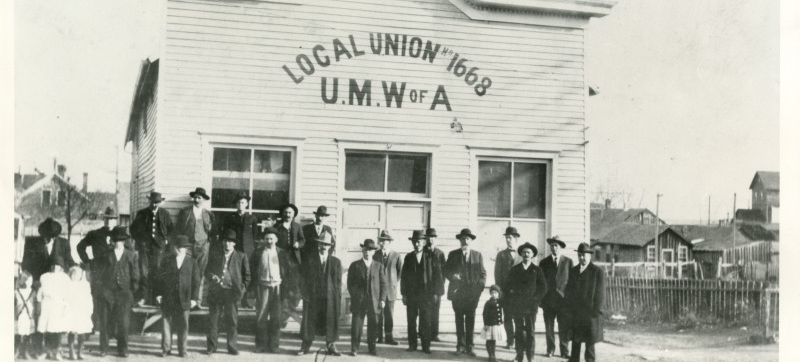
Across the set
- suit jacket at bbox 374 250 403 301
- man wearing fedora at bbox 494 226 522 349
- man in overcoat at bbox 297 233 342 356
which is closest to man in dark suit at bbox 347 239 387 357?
man in overcoat at bbox 297 233 342 356

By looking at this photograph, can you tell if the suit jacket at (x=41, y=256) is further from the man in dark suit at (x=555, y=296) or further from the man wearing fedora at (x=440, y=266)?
the man in dark suit at (x=555, y=296)

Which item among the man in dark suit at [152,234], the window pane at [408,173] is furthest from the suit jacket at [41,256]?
the window pane at [408,173]

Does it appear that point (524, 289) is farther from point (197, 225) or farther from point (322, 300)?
point (197, 225)

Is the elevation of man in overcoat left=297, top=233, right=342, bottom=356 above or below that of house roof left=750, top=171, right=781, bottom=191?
below

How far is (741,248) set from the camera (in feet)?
75.5

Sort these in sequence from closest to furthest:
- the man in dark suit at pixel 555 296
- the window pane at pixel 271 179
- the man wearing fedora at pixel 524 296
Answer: the man wearing fedora at pixel 524 296
the man in dark suit at pixel 555 296
the window pane at pixel 271 179

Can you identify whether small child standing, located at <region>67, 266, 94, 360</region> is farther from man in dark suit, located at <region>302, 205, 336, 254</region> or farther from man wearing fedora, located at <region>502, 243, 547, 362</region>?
man wearing fedora, located at <region>502, 243, 547, 362</region>

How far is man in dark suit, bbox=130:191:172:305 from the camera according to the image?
27.0ft

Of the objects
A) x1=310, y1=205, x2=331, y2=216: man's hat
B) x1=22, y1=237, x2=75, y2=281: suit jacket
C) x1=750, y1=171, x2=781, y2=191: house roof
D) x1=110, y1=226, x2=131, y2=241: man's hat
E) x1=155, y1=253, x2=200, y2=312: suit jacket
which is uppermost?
x1=750, y1=171, x2=781, y2=191: house roof

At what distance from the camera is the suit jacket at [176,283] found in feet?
25.2

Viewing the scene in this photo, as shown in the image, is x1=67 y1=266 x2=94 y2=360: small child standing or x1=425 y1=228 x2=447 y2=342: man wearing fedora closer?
x1=67 y1=266 x2=94 y2=360: small child standing

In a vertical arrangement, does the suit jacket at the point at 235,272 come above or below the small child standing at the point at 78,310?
above

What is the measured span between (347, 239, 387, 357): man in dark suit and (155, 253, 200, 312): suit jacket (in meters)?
1.86

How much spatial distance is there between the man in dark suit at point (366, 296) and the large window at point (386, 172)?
1.76 m
